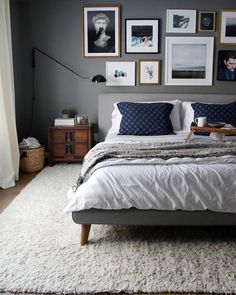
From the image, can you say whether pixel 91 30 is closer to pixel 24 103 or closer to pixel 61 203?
pixel 24 103

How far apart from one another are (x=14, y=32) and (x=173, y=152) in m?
2.91

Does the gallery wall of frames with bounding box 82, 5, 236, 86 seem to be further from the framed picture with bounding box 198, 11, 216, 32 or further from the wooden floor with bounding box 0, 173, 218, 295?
the wooden floor with bounding box 0, 173, 218, 295

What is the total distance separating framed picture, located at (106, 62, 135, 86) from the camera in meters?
4.47

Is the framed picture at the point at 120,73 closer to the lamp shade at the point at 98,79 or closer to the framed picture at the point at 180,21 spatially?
the lamp shade at the point at 98,79

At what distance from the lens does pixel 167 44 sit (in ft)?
14.5

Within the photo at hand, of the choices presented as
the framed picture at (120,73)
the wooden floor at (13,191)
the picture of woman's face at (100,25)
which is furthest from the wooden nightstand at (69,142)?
the picture of woman's face at (100,25)

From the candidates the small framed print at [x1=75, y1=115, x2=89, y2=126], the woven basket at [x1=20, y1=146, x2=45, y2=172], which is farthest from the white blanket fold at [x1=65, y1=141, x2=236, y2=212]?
the small framed print at [x1=75, y1=115, x2=89, y2=126]

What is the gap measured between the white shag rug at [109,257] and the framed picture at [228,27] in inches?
Result: 113

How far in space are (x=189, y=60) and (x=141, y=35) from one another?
0.74 metres

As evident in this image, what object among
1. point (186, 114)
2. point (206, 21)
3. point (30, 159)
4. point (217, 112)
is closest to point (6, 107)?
point (30, 159)

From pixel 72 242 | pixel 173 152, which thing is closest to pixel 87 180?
pixel 72 242

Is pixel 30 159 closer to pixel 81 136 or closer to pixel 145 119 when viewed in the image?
pixel 81 136

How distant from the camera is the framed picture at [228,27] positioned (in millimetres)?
4344

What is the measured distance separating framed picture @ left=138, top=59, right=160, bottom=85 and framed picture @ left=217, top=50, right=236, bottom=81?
844 mm
